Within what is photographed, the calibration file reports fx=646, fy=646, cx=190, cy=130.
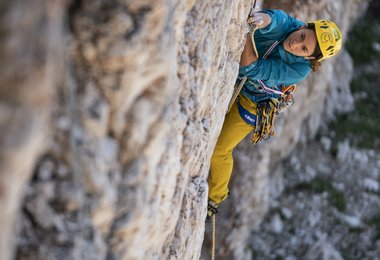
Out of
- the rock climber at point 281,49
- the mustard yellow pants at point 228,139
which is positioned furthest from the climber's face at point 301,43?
the mustard yellow pants at point 228,139

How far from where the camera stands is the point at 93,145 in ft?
7.45

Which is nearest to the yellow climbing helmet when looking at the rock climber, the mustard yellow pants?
the rock climber

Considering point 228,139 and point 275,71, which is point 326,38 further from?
point 228,139

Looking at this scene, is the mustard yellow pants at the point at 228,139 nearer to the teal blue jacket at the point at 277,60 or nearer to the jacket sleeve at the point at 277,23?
the teal blue jacket at the point at 277,60

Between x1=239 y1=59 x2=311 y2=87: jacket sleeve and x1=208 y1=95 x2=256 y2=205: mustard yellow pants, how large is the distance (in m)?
0.42

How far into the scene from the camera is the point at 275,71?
13.8ft

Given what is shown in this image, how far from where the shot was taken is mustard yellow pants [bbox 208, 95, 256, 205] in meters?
4.77

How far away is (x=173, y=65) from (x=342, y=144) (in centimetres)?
677

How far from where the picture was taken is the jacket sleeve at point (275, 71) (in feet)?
13.8

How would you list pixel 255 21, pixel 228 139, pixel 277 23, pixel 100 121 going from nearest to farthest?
pixel 100 121
pixel 255 21
pixel 277 23
pixel 228 139

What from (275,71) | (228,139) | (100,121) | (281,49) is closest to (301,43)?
(281,49)

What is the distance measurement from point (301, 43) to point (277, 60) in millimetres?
201

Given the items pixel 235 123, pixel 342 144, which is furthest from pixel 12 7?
pixel 342 144

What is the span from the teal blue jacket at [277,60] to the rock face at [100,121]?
950mm
